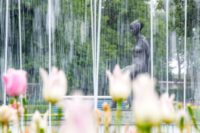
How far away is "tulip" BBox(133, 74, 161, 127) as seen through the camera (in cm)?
52

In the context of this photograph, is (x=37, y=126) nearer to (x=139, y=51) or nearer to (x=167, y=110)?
(x=167, y=110)

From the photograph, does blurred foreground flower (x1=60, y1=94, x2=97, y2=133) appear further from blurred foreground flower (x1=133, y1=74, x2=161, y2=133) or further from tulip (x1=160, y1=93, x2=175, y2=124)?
tulip (x1=160, y1=93, x2=175, y2=124)

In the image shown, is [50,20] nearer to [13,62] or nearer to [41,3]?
[41,3]

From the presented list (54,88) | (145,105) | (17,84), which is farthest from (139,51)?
(145,105)

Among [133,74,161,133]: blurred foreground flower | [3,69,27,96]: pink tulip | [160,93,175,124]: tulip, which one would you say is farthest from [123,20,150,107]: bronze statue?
[133,74,161,133]: blurred foreground flower

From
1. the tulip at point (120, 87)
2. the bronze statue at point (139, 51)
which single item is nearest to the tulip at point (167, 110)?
the tulip at point (120, 87)

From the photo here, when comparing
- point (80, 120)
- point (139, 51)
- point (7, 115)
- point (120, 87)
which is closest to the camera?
point (80, 120)

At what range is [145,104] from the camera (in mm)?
Answer: 520

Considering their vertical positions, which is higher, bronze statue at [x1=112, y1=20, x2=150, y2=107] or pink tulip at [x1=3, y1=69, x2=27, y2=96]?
bronze statue at [x1=112, y1=20, x2=150, y2=107]

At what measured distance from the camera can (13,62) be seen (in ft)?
38.0

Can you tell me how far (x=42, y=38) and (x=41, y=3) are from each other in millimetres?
765

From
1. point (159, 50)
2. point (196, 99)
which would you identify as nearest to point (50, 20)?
point (159, 50)

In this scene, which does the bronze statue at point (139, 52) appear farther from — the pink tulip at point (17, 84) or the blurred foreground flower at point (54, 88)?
the blurred foreground flower at point (54, 88)

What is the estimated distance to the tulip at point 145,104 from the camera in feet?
1.70
